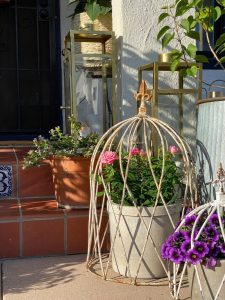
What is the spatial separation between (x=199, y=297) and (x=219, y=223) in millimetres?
360

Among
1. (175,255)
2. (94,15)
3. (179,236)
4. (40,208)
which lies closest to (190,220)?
(179,236)

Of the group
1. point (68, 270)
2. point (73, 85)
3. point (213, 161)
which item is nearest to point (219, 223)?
point (213, 161)

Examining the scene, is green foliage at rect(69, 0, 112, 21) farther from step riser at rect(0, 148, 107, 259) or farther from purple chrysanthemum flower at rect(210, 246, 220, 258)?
purple chrysanthemum flower at rect(210, 246, 220, 258)

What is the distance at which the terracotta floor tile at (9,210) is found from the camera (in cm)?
303

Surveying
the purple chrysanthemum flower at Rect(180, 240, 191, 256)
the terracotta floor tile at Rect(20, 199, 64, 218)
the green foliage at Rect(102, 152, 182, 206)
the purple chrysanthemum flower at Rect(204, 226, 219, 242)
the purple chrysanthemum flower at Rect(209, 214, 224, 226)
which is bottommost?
the terracotta floor tile at Rect(20, 199, 64, 218)

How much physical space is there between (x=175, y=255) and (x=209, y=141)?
0.82 metres

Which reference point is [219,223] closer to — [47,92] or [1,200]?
[1,200]

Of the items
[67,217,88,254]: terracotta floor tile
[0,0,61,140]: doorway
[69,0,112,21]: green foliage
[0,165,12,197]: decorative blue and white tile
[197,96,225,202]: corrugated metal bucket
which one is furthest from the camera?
[0,0,61,140]: doorway

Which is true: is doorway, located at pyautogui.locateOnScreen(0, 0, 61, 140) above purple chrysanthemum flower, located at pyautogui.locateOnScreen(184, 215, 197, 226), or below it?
above

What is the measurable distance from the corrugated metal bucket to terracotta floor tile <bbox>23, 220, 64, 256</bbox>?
38.4 inches

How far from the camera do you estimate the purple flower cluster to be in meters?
2.07

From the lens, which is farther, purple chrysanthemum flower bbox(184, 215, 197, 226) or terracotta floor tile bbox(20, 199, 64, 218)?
terracotta floor tile bbox(20, 199, 64, 218)

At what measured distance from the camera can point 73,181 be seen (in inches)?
124

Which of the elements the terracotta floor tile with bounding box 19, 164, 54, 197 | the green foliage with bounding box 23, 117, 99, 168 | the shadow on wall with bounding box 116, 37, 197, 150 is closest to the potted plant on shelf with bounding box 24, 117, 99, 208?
the green foliage with bounding box 23, 117, 99, 168
